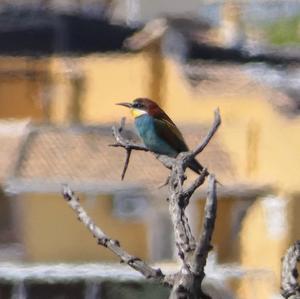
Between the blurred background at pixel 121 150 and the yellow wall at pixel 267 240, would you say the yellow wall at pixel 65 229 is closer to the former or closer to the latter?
the blurred background at pixel 121 150

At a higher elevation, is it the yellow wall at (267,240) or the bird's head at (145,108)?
the bird's head at (145,108)

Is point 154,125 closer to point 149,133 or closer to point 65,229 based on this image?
point 149,133

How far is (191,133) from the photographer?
Answer: 9.15m

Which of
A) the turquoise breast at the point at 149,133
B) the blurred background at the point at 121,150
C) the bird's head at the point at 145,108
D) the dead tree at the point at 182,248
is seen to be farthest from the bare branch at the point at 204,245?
the blurred background at the point at 121,150

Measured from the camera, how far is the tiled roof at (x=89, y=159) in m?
8.62

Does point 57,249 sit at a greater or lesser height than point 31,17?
lesser

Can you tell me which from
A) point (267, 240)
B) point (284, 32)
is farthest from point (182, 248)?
point (284, 32)

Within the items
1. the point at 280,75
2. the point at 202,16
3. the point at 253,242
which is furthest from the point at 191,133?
the point at 202,16

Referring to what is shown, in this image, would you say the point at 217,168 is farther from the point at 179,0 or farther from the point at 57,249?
the point at 179,0

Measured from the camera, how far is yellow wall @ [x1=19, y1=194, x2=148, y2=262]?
28.0 ft

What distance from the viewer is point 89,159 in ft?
29.1

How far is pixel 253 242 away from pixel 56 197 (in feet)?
4.40

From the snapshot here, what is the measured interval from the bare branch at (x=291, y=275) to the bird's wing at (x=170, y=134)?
1.71 metres

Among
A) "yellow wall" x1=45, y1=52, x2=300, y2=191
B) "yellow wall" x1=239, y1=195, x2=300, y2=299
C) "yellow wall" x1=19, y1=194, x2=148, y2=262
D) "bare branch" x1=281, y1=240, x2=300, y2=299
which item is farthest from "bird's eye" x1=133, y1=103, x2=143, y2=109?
"yellow wall" x1=45, y1=52, x2=300, y2=191
